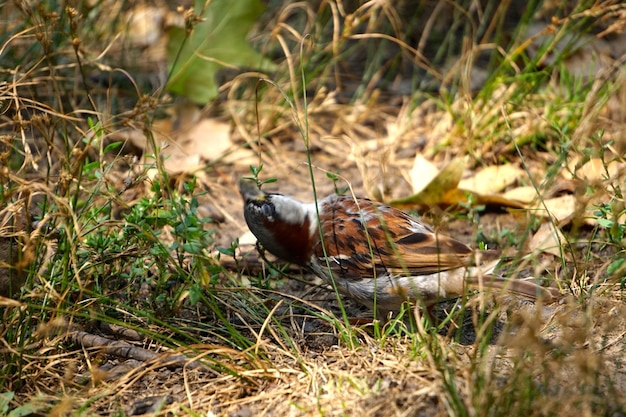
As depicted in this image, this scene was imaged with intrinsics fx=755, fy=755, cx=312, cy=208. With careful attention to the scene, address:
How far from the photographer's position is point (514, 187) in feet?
17.3

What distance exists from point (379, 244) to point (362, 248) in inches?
3.7

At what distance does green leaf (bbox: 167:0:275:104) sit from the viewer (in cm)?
558

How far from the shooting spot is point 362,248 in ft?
13.1

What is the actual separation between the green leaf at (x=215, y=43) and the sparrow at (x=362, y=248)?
169 centimetres

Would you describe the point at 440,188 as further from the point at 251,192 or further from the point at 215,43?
the point at 215,43

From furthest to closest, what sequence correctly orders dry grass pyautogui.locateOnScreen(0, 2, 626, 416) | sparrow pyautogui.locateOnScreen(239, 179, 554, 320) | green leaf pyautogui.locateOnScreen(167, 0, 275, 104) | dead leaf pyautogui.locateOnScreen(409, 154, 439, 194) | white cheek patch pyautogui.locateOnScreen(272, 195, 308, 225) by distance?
green leaf pyautogui.locateOnScreen(167, 0, 275, 104) < dead leaf pyautogui.locateOnScreen(409, 154, 439, 194) < white cheek patch pyautogui.locateOnScreen(272, 195, 308, 225) < sparrow pyautogui.locateOnScreen(239, 179, 554, 320) < dry grass pyautogui.locateOnScreen(0, 2, 626, 416)

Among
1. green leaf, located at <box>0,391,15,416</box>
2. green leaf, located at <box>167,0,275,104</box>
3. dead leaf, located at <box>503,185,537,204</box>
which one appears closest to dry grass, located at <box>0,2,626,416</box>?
green leaf, located at <box>0,391,15,416</box>

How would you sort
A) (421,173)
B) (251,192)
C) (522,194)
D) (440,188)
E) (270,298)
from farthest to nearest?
1. (421,173)
2. (522,194)
3. (440,188)
4. (251,192)
5. (270,298)

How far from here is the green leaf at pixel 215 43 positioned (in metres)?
5.58

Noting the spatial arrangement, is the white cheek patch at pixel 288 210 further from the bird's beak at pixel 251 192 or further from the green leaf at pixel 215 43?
the green leaf at pixel 215 43

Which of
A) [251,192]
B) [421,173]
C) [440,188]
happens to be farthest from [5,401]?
[421,173]

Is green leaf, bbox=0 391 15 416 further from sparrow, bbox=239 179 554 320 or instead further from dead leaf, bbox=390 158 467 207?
dead leaf, bbox=390 158 467 207

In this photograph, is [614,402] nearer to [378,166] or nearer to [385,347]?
[385,347]

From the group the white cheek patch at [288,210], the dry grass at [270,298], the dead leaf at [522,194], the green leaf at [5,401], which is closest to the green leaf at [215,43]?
the dry grass at [270,298]
